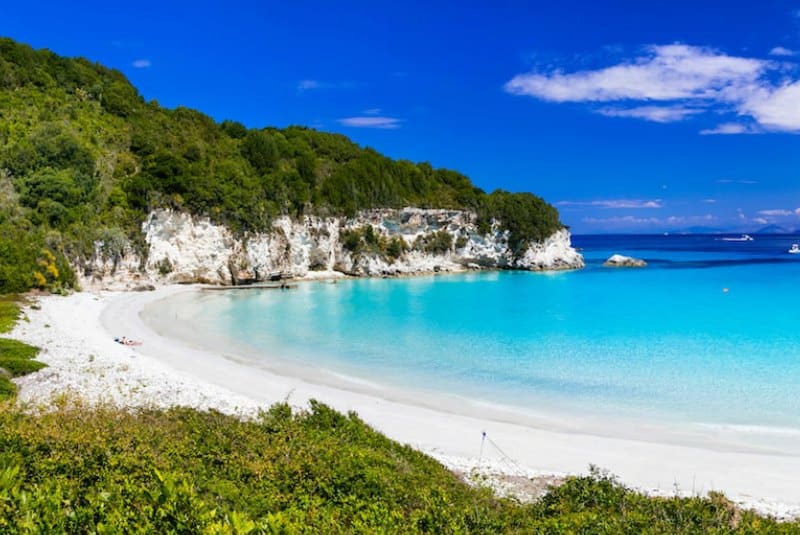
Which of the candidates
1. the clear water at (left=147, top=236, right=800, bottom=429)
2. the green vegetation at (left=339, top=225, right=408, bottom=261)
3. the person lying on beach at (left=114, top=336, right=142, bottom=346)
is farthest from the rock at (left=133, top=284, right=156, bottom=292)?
the green vegetation at (left=339, top=225, right=408, bottom=261)

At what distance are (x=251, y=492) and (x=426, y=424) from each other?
24.7 feet

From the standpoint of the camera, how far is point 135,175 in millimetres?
42812

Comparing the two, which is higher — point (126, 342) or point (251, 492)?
point (251, 492)

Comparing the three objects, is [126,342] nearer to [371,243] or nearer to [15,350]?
[15,350]

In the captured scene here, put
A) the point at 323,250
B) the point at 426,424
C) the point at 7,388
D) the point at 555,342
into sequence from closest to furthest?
1. the point at 7,388
2. the point at 426,424
3. the point at 555,342
4. the point at 323,250

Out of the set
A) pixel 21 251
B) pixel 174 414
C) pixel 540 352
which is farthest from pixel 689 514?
pixel 21 251

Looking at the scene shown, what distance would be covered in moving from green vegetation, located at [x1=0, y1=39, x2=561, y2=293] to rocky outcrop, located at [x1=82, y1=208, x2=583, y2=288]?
3.89 ft

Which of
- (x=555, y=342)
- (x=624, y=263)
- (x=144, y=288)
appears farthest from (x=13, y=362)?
(x=624, y=263)

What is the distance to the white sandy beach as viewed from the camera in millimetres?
9992

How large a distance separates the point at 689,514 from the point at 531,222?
62.0 meters

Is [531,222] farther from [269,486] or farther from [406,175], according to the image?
[269,486]

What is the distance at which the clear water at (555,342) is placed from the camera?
1497cm

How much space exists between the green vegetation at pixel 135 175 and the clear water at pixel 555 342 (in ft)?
27.0

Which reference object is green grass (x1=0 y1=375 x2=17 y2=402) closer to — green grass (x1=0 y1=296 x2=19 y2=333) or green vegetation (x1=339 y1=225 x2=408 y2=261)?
green grass (x1=0 y1=296 x2=19 y2=333)
